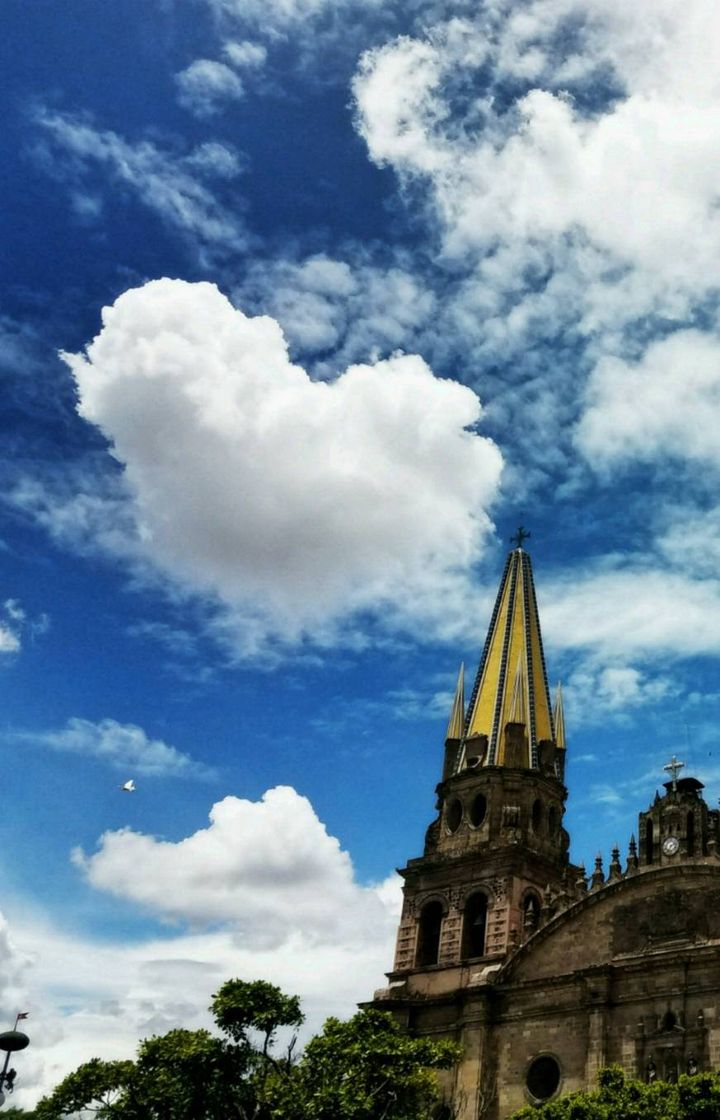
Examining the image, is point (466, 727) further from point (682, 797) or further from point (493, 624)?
point (682, 797)

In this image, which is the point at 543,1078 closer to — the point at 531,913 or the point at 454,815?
the point at 531,913

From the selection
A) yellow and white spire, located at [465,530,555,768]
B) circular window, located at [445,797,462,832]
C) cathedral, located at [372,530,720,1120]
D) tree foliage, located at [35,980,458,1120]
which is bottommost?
tree foliage, located at [35,980,458,1120]

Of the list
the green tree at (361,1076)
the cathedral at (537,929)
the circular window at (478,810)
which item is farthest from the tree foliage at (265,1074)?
the circular window at (478,810)

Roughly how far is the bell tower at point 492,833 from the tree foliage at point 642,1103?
11.4 m

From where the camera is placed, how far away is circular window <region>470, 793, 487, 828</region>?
149 feet

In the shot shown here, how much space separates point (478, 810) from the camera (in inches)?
1805

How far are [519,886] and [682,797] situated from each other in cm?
736

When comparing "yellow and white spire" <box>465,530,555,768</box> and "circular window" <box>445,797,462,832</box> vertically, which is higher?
"yellow and white spire" <box>465,530,555,768</box>

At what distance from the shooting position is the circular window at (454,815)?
46.0 m

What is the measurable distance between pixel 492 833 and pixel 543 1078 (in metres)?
9.59

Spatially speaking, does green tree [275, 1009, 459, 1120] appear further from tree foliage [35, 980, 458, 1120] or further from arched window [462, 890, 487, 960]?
arched window [462, 890, 487, 960]

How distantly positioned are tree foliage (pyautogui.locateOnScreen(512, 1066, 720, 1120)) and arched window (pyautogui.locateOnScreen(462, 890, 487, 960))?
1255 cm

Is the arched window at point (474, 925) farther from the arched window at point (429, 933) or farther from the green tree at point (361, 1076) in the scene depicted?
the green tree at point (361, 1076)

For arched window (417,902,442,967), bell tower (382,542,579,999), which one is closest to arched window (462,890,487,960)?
bell tower (382,542,579,999)
